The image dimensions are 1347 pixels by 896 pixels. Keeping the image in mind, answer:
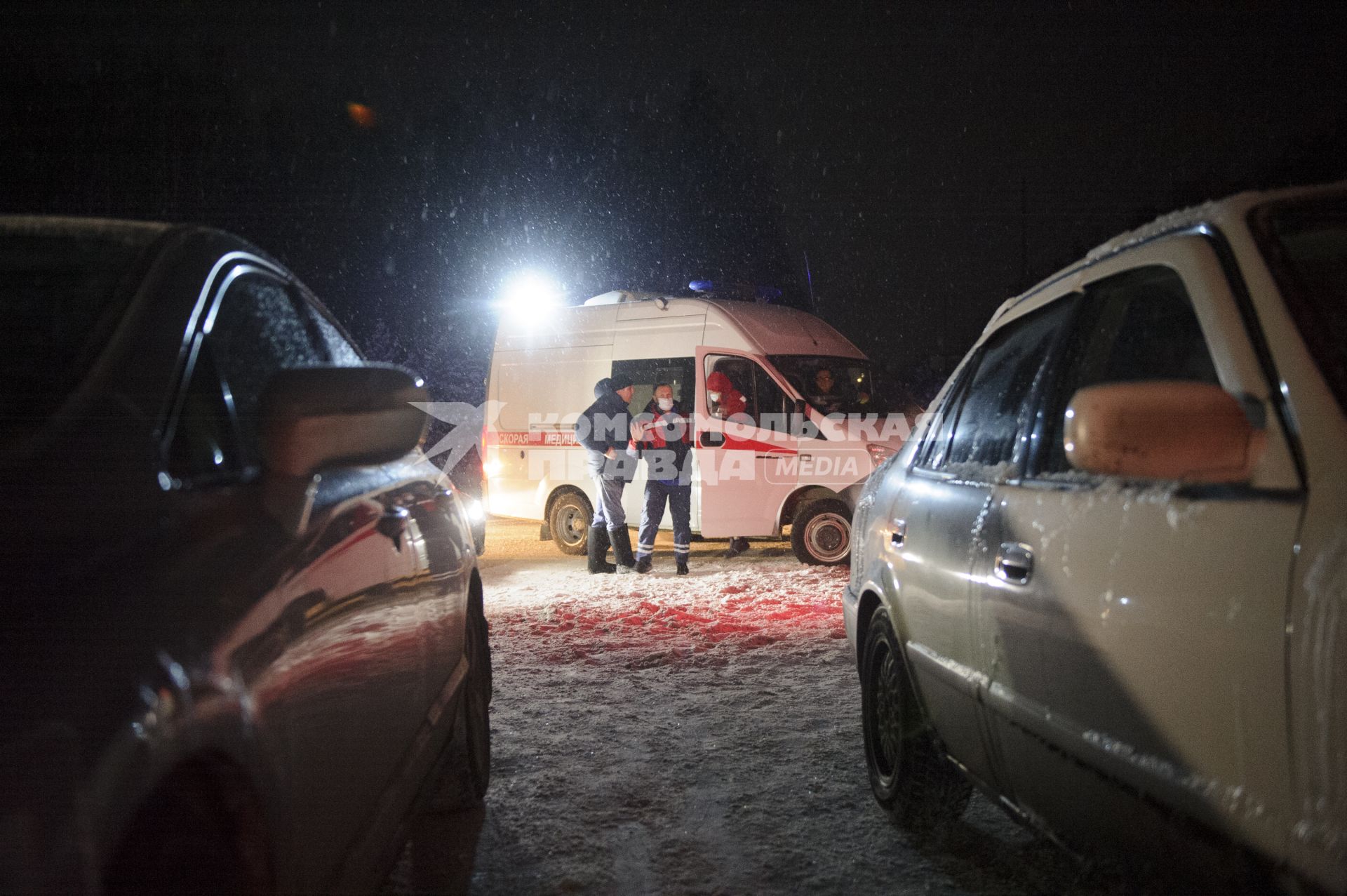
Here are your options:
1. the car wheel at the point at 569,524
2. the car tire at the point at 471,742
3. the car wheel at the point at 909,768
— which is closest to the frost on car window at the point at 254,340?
the car tire at the point at 471,742

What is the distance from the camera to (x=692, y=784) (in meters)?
4.24

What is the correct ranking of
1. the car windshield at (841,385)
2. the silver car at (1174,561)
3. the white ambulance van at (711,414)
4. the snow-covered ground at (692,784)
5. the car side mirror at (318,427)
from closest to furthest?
the silver car at (1174,561)
the car side mirror at (318,427)
the snow-covered ground at (692,784)
the white ambulance van at (711,414)
the car windshield at (841,385)

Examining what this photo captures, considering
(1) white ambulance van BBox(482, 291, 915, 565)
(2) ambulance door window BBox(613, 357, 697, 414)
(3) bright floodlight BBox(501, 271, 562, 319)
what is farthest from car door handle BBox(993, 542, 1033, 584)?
(3) bright floodlight BBox(501, 271, 562, 319)

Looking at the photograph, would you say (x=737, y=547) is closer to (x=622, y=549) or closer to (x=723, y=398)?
(x=622, y=549)

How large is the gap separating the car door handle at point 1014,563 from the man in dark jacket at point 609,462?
8.04 metres

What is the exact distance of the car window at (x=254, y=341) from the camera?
7.43ft

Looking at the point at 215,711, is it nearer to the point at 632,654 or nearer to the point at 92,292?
the point at 92,292

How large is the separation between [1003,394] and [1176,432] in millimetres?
1507

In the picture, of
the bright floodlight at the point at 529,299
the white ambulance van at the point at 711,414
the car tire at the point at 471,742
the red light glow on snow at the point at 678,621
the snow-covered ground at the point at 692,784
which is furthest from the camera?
the bright floodlight at the point at 529,299

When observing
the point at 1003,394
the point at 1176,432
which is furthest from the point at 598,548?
the point at 1176,432

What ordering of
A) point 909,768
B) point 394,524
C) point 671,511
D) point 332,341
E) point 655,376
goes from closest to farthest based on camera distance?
point 394,524
point 332,341
point 909,768
point 671,511
point 655,376

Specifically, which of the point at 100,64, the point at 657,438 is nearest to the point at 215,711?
the point at 657,438

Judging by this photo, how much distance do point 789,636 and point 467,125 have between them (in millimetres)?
31016

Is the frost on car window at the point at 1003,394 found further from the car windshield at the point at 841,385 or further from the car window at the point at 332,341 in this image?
the car windshield at the point at 841,385
